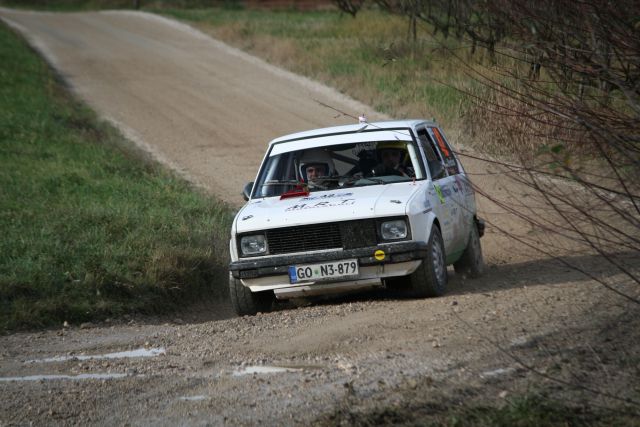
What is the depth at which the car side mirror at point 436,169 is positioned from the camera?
32.1 ft

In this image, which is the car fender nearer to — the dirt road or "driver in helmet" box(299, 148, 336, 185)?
the dirt road

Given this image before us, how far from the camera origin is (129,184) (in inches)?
625

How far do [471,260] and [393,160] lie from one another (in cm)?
148

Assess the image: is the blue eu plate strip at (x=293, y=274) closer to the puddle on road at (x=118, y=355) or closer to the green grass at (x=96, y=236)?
the puddle on road at (x=118, y=355)

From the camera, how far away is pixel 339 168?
33.0 ft

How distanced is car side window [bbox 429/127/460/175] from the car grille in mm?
2012

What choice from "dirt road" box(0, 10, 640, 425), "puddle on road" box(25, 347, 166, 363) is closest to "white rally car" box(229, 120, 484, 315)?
"dirt road" box(0, 10, 640, 425)

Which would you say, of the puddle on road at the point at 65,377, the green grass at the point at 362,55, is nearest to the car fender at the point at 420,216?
the green grass at the point at 362,55

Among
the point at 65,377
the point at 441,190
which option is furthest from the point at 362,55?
the point at 65,377

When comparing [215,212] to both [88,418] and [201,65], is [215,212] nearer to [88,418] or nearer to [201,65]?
[88,418]

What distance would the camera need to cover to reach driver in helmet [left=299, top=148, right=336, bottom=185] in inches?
393

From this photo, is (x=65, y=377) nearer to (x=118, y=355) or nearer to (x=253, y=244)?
(x=118, y=355)

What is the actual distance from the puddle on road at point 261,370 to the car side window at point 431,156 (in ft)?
11.3

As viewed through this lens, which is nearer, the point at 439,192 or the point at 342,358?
the point at 342,358
